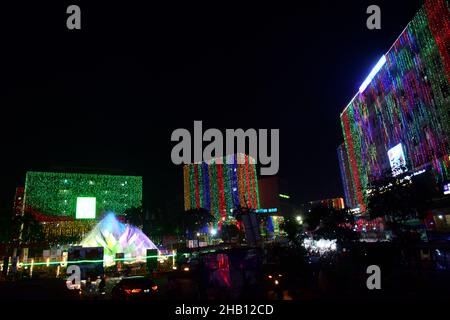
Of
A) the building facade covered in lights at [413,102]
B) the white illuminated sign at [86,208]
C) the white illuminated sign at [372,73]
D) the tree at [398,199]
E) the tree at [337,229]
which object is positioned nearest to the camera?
the tree at [398,199]

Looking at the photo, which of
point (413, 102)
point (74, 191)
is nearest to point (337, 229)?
point (413, 102)

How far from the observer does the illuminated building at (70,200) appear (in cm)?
7706

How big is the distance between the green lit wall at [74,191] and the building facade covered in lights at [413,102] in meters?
60.9

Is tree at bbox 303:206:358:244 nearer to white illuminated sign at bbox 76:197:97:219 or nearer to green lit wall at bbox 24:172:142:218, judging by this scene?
white illuminated sign at bbox 76:197:97:219

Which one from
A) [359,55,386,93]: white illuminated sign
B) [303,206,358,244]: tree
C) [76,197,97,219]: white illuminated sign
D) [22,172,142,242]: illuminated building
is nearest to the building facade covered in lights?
[359,55,386,93]: white illuminated sign

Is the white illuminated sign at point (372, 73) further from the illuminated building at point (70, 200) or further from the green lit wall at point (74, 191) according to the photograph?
the illuminated building at point (70, 200)

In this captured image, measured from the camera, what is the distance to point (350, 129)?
7956 cm

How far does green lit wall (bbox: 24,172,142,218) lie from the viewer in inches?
3083

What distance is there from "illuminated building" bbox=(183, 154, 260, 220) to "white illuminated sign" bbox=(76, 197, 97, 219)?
43.3m

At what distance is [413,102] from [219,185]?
3197 inches

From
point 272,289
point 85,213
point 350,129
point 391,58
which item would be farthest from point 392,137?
point 85,213

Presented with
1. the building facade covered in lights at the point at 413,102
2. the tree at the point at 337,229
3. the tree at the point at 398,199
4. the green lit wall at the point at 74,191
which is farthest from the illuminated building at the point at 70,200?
the tree at the point at 398,199
